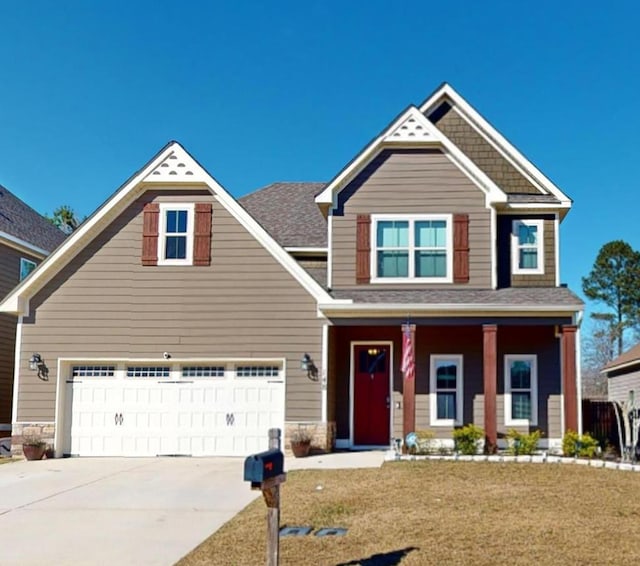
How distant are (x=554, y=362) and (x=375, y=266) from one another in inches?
172

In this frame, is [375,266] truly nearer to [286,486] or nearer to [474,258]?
[474,258]

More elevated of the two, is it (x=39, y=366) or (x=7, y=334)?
(x=7, y=334)

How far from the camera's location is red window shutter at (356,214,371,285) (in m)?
16.5

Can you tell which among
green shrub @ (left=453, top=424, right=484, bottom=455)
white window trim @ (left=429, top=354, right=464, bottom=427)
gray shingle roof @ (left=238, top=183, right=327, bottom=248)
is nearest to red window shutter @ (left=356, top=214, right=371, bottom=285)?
gray shingle roof @ (left=238, top=183, right=327, bottom=248)

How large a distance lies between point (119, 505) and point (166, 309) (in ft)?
21.0

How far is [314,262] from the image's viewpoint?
1811 cm

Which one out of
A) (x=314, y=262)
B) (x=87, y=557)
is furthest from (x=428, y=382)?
(x=87, y=557)

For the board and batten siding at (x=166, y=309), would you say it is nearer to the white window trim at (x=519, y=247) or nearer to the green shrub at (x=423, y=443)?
the green shrub at (x=423, y=443)

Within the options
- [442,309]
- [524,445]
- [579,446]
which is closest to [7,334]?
[442,309]

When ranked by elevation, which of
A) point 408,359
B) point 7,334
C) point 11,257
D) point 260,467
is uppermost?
point 11,257

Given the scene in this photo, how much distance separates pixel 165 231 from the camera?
1644cm

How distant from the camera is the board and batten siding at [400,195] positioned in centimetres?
1658

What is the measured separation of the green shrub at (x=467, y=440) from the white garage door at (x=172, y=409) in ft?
12.1

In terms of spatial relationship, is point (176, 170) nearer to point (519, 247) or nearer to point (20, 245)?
point (20, 245)
